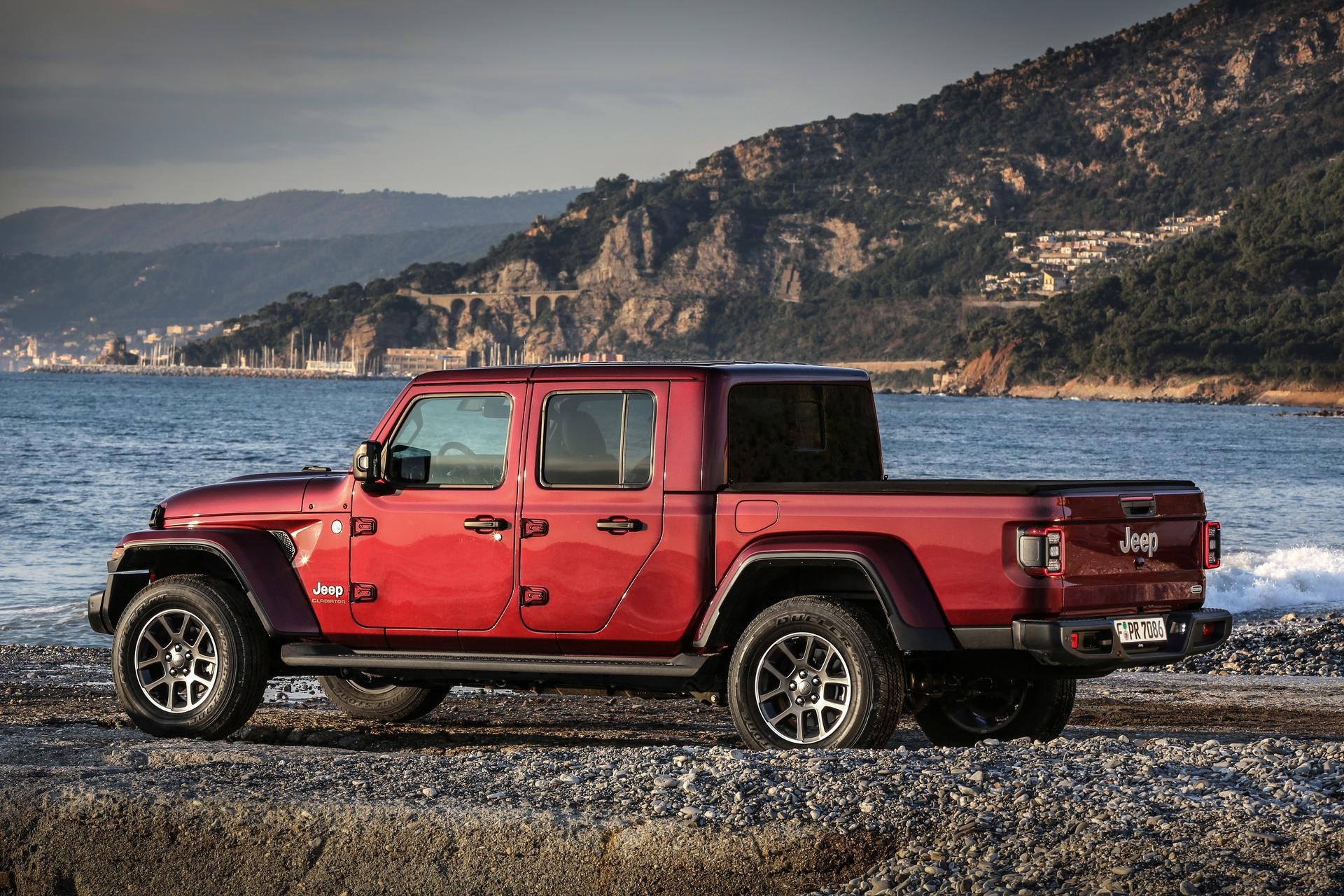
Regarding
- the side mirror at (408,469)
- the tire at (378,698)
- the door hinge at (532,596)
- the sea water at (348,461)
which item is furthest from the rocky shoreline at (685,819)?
the sea water at (348,461)

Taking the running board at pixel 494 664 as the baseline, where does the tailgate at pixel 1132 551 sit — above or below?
above

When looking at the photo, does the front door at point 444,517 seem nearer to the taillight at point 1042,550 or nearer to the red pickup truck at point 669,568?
the red pickup truck at point 669,568

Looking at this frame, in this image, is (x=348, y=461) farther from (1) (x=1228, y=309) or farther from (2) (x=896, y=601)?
Answer: (1) (x=1228, y=309)

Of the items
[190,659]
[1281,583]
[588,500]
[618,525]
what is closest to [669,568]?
[618,525]

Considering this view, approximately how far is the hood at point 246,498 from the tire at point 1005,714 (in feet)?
11.0

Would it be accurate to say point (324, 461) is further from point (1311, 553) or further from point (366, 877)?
point (366, 877)

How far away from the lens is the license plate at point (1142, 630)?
699 centimetres

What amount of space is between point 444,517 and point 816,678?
1.99 m

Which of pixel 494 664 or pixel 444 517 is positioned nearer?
pixel 494 664

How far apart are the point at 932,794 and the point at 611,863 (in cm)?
127

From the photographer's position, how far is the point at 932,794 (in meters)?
6.12

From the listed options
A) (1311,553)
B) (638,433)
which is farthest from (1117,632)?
(1311,553)

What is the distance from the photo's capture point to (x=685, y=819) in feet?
19.2

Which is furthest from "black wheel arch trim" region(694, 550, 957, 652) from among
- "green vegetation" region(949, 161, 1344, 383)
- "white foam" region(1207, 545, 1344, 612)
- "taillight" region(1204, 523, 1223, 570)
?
"green vegetation" region(949, 161, 1344, 383)
